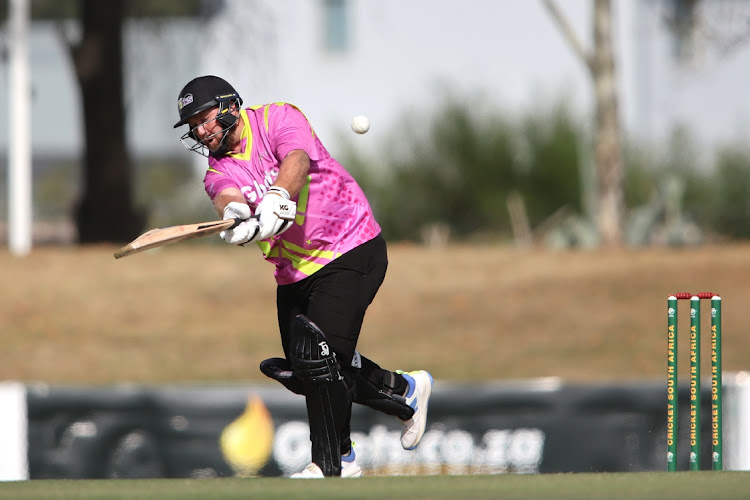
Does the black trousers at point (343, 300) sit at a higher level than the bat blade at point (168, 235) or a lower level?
lower

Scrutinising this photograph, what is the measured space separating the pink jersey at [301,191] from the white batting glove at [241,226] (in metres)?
0.26

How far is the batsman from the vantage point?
531 cm

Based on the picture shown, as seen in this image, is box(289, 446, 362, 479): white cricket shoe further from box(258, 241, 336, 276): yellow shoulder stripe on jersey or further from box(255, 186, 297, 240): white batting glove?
box(255, 186, 297, 240): white batting glove

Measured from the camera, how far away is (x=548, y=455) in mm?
7648

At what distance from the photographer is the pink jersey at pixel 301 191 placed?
17.7 feet

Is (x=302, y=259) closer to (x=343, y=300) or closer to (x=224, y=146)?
(x=343, y=300)

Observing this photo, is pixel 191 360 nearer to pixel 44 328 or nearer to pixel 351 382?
pixel 44 328

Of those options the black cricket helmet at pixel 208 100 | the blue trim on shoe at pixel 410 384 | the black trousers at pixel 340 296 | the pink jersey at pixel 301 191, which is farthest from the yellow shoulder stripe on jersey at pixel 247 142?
the blue trim on shoe at pixel 410 384

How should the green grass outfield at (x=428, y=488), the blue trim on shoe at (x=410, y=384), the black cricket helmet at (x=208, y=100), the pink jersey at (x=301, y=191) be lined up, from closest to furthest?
1. the green grass outfield at (x=428, y=488)
2. the black cricket helmet at (x=208, y=100)
3. the pink jersey at (x=301, y=191)
4. the blue trim on shoe at (x=410, y=384)

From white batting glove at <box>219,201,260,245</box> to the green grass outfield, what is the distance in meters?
0.92

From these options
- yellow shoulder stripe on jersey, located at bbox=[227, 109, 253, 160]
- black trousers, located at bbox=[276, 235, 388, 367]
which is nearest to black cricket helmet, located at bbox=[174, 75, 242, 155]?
yellow shoulder stripe on jersey, located at bbox=[227, 109, 253, 160]

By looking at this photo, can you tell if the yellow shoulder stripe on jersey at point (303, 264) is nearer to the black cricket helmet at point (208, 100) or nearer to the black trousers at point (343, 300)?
the black trousers at point (343, 300)

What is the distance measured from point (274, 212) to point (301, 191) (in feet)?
1.70

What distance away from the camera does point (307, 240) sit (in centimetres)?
548
